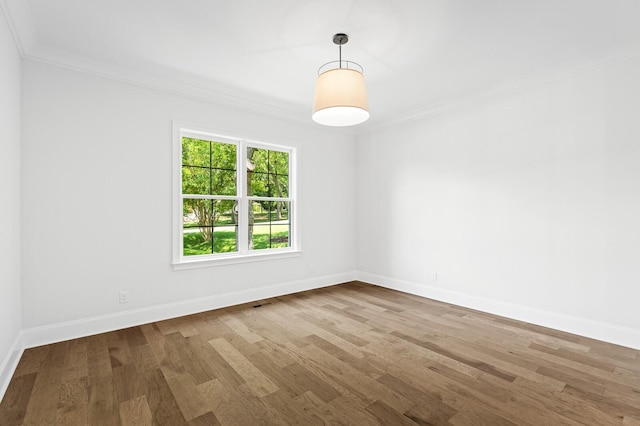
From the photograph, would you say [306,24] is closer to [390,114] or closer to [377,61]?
[377,61]

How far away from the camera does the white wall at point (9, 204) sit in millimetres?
2229

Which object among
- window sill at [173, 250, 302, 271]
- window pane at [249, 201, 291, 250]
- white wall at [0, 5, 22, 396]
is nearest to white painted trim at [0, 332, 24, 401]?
white wall at [0, 5, 22, 396]

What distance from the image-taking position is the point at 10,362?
240 cm

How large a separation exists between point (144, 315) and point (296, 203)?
96.2 inches

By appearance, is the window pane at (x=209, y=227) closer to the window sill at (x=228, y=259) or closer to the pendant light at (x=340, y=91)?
the window sill at (x=228, y=259)

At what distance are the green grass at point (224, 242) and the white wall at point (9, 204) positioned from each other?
5.07 ft

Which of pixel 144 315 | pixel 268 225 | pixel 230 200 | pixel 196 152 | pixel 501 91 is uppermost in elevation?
pixel 501 91

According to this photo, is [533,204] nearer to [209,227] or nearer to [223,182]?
[223,182]

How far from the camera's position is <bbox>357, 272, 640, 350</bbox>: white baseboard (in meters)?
2.92

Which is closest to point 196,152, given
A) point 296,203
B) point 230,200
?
point 230,200

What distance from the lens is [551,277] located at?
3371mm

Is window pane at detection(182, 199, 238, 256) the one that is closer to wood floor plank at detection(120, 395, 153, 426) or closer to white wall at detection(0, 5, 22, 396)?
white wall at detection(0, 5, 22, 396)

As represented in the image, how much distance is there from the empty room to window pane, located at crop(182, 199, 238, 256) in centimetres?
3

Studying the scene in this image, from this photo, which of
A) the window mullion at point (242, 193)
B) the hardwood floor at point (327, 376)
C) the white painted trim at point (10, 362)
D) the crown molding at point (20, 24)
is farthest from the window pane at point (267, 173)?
the white painted trim at point (10, 362)
